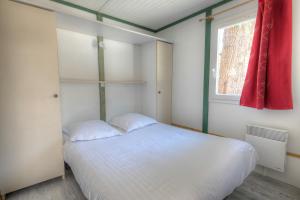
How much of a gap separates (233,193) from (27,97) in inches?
97.4

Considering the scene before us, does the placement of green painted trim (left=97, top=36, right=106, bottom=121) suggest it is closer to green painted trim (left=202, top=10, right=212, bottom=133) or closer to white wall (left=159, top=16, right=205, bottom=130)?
white wall (left=159, top=16, right=205, bottom=130)

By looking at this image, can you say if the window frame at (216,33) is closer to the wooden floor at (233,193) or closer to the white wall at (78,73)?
the wooden floor at (233,193)

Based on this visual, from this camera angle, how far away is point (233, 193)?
1667mm

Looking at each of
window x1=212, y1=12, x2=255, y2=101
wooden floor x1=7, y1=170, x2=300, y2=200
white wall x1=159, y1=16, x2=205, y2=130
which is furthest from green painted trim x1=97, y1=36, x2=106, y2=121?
window x1=212, y1=12, x2=255, y2=101

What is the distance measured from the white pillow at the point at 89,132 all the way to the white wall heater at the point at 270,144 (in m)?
1.84

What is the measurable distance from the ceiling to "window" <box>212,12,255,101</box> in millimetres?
493

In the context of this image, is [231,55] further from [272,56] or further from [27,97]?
[27,97]

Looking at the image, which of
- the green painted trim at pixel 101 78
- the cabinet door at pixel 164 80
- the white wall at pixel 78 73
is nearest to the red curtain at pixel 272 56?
the cabinet door at pixel 164 80

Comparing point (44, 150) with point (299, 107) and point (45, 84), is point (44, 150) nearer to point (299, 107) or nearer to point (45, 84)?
point (45, 84)

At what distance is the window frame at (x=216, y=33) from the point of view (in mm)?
2010

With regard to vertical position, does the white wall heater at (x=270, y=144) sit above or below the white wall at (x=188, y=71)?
below

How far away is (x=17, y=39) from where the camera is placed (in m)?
1.47

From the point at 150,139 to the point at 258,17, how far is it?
2.02 metres

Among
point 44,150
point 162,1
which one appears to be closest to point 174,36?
point 162,1
